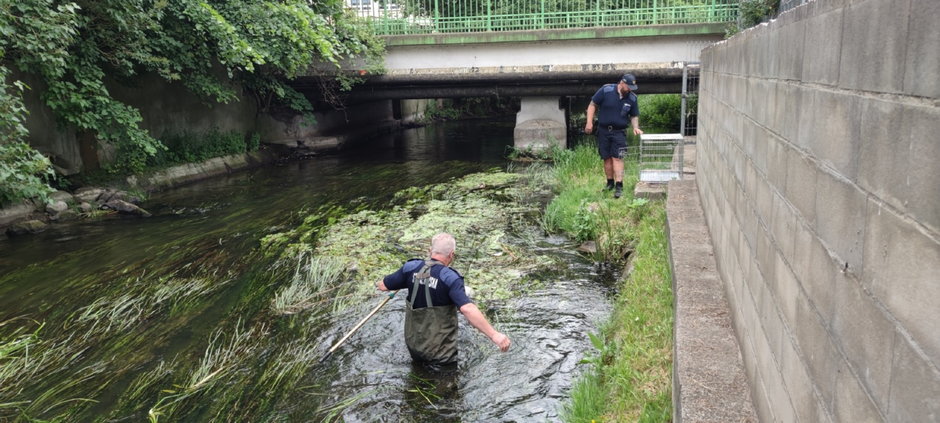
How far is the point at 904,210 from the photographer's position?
4.77 ft

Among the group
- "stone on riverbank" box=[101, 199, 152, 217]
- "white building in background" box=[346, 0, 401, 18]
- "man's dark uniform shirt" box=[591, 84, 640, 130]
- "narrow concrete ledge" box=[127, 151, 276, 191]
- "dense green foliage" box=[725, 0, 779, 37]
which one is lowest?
"stone on riverbank" box=[101, 199, 152, 217]

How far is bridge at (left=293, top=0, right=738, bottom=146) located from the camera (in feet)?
52.2

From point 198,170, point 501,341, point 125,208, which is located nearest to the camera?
point 501,341

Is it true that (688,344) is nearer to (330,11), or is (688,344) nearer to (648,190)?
(648,190)

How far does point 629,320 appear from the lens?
547 centimetres

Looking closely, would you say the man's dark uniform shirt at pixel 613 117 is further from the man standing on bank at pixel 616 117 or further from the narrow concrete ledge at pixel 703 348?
the narrow concrete ledge at pixel 703 348

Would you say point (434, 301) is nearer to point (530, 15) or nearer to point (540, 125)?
point (530, 15)

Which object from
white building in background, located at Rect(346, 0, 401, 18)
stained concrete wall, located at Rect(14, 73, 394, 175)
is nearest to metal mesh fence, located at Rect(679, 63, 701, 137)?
white building in background, located at Rect(346, 0, 401, 18)

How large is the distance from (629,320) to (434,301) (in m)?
1.58

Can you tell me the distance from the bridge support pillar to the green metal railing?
227 centimetres

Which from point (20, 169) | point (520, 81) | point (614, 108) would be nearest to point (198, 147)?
point (20, 169)

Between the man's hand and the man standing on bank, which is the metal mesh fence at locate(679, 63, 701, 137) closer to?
the man standing on bank

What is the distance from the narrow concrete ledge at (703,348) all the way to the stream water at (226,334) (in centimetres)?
115

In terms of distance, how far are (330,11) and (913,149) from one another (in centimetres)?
1691
